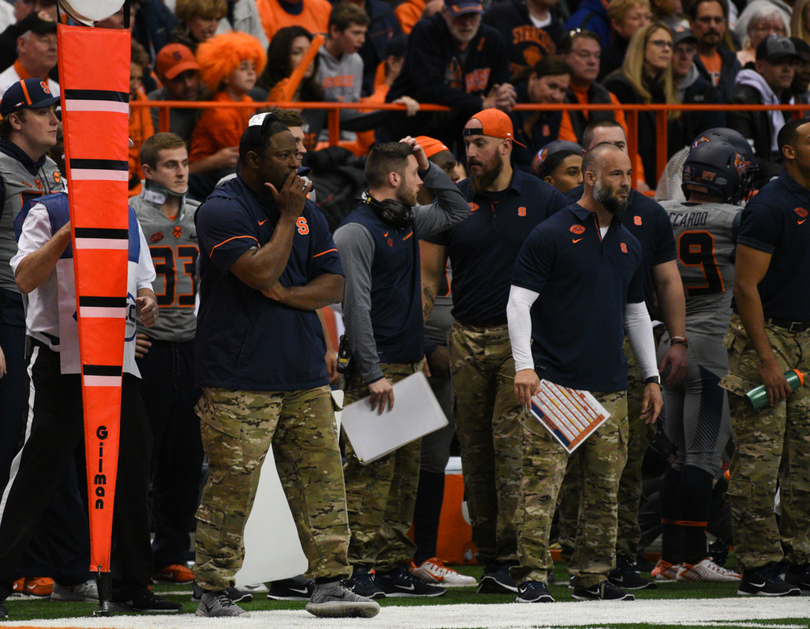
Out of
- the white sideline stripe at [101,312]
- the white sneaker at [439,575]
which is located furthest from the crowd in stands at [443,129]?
the white sideline stripe at [101,312]

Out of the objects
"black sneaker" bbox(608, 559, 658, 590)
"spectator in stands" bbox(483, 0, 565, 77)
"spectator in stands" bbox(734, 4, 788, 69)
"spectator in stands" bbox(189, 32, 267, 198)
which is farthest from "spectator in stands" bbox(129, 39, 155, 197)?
"spectator in stands" bbox(734, 4, 788, 69)

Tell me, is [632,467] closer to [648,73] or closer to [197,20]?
[648,73]

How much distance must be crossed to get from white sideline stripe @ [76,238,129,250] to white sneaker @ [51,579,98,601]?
77.3 inches

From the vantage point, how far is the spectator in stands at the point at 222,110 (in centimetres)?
905

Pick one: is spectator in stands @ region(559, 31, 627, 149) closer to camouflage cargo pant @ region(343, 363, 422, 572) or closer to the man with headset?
the man with headset

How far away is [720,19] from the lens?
1183cm

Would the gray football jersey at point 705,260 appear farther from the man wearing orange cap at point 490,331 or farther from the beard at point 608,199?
the beard at point 608,199

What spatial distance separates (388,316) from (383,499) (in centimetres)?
97

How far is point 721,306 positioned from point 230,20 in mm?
5622

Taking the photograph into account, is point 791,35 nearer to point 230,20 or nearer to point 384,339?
point 230,20

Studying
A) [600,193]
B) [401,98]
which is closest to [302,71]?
[401,98]

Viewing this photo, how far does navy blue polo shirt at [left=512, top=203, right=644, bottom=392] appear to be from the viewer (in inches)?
237

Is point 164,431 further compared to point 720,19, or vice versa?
point 720,19

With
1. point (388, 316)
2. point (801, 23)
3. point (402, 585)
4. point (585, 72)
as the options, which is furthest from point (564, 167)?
point (801, 23)
